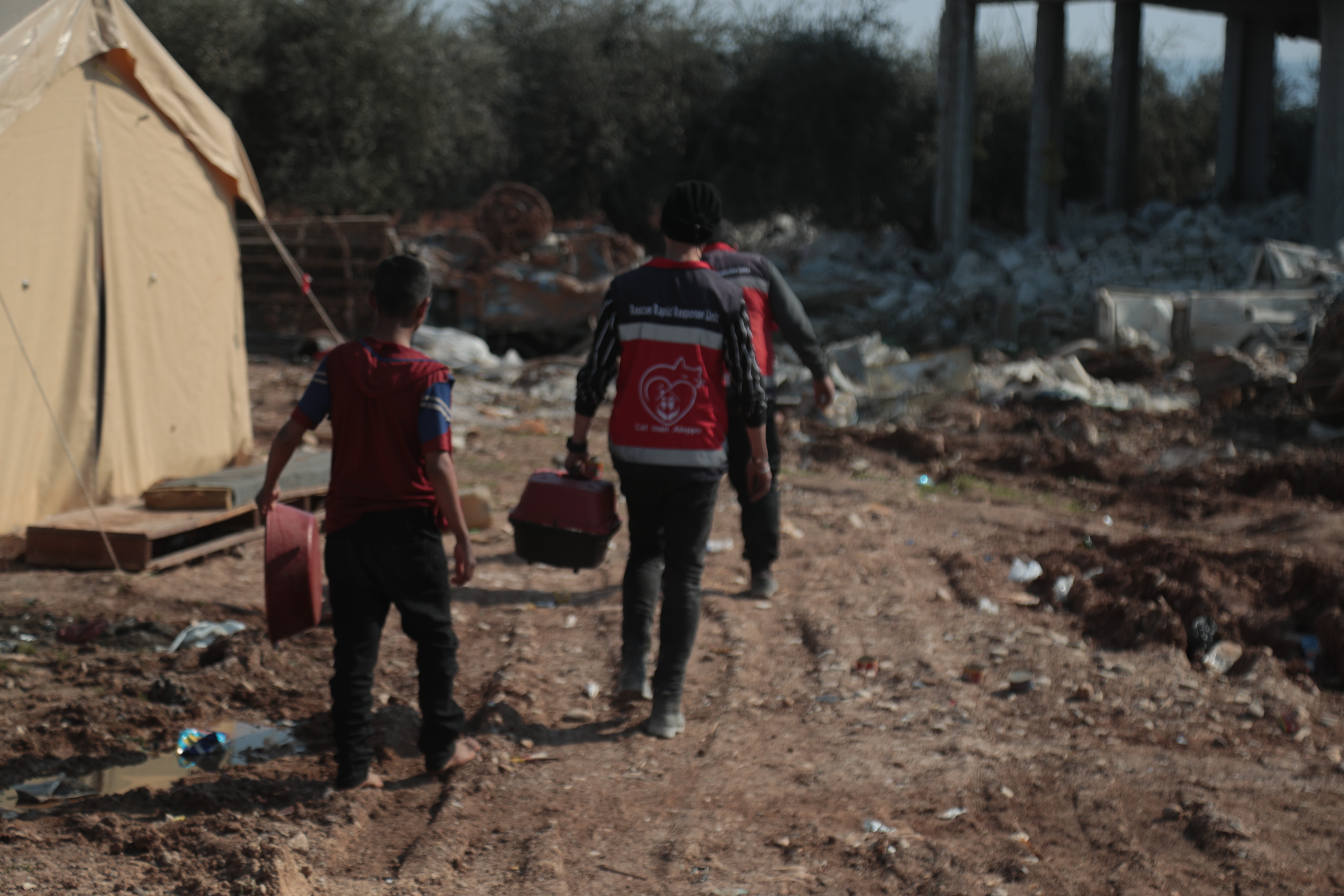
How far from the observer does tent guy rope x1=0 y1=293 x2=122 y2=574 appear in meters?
5.13

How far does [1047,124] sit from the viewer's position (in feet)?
59.3

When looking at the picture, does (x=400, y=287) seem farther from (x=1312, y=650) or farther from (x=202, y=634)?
(x=1312, y=650)

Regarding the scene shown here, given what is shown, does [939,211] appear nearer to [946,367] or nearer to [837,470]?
[946,367]

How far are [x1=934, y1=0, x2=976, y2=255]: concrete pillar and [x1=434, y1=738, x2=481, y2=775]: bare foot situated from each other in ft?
51.8

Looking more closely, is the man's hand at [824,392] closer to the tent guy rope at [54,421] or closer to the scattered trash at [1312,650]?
the scattered trash at [1312,650]

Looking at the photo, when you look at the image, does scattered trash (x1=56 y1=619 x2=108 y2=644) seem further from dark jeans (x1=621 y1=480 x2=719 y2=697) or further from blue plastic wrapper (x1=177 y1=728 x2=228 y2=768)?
dark jeans (x1=621 y1=480 x2=719 y2=697)

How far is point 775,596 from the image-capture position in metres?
5.15

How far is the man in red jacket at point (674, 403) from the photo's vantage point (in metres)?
3.46

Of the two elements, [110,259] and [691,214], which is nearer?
[691,214]

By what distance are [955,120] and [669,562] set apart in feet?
50.6

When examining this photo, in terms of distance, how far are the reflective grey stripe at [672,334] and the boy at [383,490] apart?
61 cm

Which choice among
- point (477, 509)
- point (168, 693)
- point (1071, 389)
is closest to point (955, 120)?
point (1071, 389)

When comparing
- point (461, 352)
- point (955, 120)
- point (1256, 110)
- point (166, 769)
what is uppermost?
point (1256, 110)

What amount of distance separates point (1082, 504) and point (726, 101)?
1495 centimetres
